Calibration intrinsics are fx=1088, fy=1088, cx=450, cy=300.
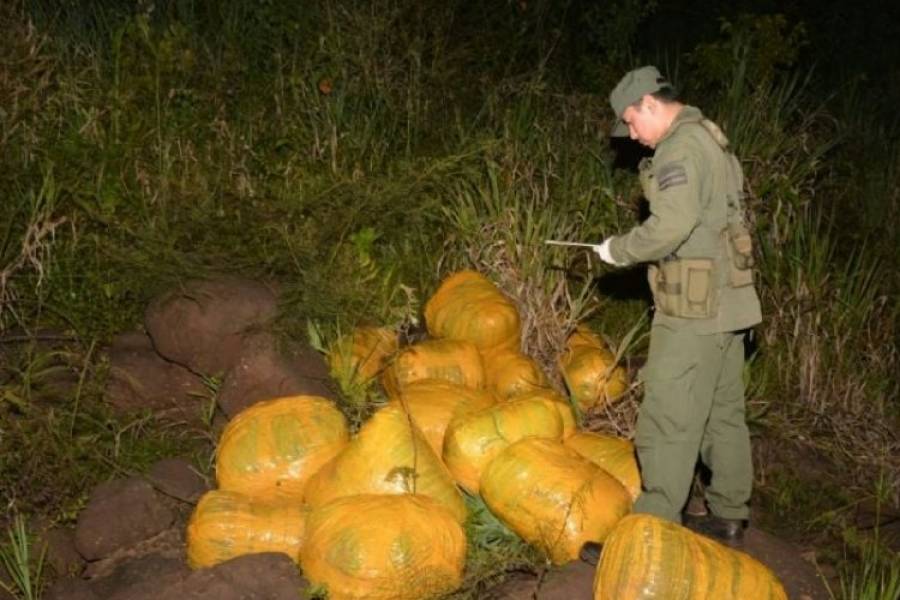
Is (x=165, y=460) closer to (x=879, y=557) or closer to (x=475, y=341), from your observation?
(x=475, y=341)

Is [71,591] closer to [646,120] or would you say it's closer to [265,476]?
[265,476]

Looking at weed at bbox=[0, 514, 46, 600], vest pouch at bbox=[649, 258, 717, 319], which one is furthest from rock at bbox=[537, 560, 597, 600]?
weed at bbox=[0, 514, 46, 600]

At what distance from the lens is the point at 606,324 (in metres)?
6.19

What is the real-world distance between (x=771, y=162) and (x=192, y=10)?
3860 millimetres

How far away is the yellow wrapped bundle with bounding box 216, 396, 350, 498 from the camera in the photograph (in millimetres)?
4426

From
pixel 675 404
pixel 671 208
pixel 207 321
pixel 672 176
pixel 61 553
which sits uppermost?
pixel 672 176

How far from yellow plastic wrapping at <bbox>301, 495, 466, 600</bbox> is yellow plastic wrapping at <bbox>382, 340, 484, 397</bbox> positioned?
1208mm

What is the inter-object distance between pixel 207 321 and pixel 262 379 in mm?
448

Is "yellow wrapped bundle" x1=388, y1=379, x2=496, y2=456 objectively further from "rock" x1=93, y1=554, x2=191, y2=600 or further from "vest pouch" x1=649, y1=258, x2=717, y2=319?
"rock" x1=93, y1=554, x2=191, y2=600

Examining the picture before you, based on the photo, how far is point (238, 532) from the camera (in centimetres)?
413

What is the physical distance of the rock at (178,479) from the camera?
4676mm

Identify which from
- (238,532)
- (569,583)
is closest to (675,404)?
(569,583)

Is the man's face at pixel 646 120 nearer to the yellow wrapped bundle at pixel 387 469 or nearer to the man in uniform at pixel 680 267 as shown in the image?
the man in uniform at pixel 680 267

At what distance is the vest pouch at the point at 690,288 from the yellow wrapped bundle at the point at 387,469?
114 centimetres
